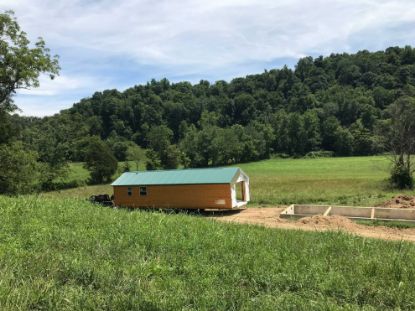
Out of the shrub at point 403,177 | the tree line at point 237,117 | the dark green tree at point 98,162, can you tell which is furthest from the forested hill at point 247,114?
the shrub at point 403,177

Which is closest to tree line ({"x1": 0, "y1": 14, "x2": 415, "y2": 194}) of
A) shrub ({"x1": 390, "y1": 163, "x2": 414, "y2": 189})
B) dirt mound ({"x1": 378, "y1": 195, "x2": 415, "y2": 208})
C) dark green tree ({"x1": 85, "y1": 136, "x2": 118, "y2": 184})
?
dark green tree ({"x1": 85, "y1": 136, "x2": 118, "y2": 184})

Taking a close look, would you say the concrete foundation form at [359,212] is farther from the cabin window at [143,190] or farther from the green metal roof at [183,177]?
the cabin window at [143,190]

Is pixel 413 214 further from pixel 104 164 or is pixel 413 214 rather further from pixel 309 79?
pixel 309 79

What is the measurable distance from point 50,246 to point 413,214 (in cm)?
1930

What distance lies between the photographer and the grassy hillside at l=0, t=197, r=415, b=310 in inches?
176

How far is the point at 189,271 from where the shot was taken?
5816 millimetres

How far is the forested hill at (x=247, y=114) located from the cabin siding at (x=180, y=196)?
128 feet

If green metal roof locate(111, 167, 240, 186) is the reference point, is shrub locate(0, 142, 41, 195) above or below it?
above

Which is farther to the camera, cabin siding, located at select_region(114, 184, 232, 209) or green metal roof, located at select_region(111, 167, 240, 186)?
green metal roof, located at select_region(111, 167, 240, 186)

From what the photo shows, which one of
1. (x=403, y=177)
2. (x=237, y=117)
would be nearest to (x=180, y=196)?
(x=403, y=177)

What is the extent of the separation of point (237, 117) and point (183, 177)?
9977 centimetres

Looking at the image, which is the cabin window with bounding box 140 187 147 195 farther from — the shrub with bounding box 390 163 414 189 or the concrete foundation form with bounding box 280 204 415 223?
the shrub with bounding box 390 163 414 189

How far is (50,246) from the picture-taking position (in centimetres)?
693

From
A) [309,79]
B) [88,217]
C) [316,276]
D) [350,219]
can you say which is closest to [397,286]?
[316,276]
